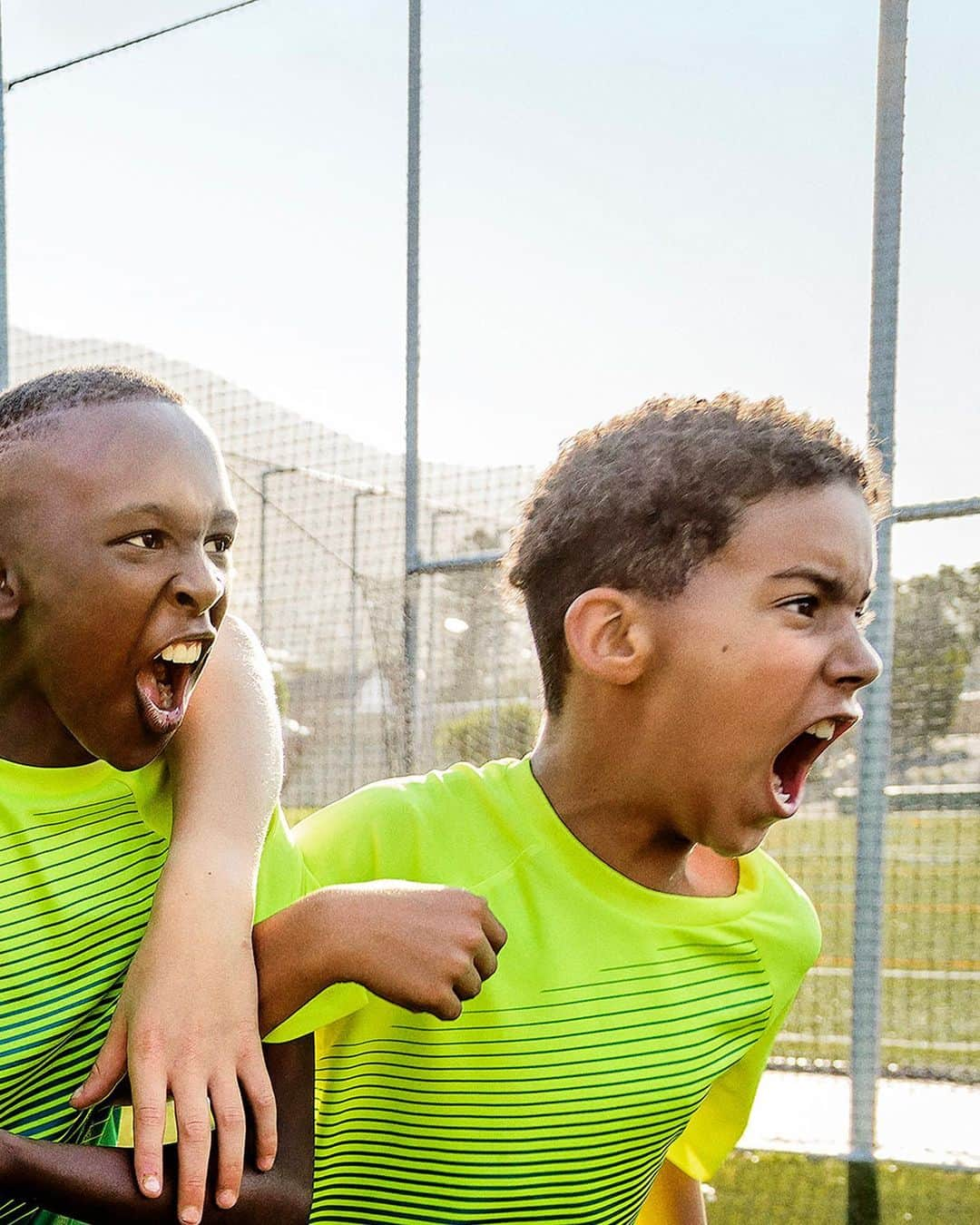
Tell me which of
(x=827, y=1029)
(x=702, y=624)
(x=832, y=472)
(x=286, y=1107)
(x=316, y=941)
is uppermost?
(x=832, y=472)

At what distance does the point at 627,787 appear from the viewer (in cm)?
147

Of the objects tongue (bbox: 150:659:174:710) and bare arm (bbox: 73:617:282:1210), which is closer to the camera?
bare arm (bbox: 73:617:282:1210)

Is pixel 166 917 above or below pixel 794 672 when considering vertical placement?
below

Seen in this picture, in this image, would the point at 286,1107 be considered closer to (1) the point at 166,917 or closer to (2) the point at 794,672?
(1) the point at 166,917

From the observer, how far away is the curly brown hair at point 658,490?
1.44 m

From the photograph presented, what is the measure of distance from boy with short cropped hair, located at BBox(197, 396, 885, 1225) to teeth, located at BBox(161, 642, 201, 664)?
26 centimetres

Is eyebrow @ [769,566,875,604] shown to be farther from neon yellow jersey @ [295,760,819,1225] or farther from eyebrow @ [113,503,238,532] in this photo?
eyebrow @ [113,503,238,532]

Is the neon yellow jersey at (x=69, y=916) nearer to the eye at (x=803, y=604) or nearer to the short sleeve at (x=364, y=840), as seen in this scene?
the short sleeve at (x=364, y=840)

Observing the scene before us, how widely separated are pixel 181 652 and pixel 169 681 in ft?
0.15

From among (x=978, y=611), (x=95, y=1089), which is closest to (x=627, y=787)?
(x=95, y=1089)

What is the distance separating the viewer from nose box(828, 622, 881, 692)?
1365 millimetres

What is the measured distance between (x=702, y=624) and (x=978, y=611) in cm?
356

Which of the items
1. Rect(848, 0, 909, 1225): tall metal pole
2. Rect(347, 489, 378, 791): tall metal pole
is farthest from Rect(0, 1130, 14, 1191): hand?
Rect(347, 489, 378, 791): tall metal pole

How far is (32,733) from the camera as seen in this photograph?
136 centimetres
